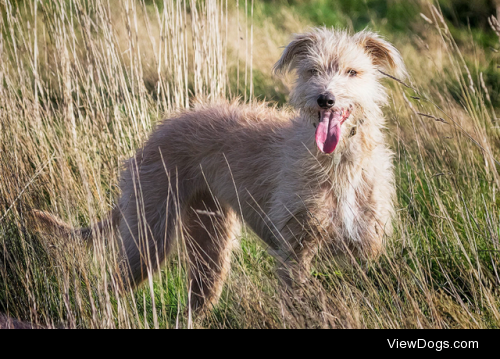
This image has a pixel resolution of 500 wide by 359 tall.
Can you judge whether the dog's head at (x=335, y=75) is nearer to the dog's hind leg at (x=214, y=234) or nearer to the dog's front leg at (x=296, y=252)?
the dog's front leg at (x=296, y=252)

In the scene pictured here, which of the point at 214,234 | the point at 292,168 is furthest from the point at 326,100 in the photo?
the point at 214,234

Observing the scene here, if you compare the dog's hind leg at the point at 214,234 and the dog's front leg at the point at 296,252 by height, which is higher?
the dog's front leg at the point at 296,252

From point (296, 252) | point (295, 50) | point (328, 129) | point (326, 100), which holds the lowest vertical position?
point (296, 252)

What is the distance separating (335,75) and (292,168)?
23.0 inches

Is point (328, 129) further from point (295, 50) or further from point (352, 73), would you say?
point (295, 50)

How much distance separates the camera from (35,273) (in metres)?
3.18

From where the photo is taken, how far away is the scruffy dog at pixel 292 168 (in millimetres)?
2875

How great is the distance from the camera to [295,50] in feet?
10.6

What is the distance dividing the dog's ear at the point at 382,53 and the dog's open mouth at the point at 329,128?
557mm

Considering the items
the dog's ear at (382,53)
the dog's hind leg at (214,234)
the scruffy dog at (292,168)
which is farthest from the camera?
the dog's hind leg at (214,234)

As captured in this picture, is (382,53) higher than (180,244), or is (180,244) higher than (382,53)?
(382,53)

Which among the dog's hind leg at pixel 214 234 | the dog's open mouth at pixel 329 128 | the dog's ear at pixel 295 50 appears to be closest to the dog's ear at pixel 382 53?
the dog's ear at pixel 295 50

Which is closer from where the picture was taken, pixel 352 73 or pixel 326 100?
pixel 326 100
